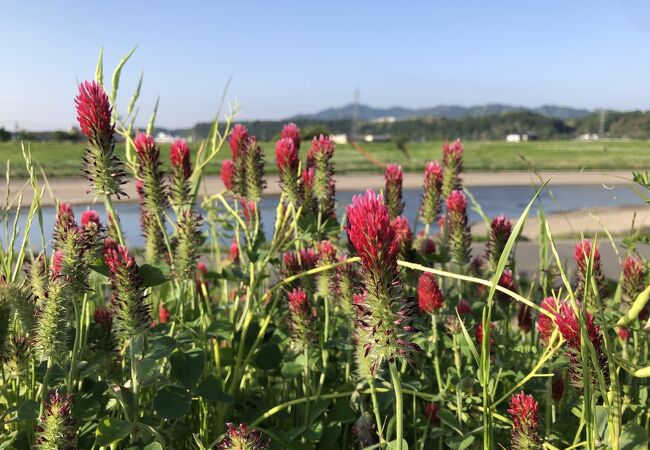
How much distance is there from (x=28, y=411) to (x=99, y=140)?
673mm

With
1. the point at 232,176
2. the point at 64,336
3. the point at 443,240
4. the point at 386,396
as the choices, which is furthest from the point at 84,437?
the point at 443,240

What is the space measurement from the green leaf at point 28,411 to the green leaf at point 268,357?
715mm

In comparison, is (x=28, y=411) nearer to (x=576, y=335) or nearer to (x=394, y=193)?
(x=576, y=335)

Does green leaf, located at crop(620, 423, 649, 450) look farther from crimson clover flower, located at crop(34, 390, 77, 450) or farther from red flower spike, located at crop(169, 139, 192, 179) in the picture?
red flower spike, located at crop(169, 139, 192, 179)

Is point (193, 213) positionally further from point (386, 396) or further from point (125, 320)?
point (386, 396)

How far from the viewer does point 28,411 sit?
1.32 m

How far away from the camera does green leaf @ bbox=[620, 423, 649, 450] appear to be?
1255 millimetres

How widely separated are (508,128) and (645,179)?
11906 cm

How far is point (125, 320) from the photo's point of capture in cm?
135

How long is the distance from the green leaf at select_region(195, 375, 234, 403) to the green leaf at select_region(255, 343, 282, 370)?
0.32m

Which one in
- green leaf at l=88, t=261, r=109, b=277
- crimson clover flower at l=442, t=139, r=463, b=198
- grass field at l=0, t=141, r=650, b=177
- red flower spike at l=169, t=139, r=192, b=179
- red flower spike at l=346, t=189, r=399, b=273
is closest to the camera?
red flower spike at l=346, t=189, r=399, b=273

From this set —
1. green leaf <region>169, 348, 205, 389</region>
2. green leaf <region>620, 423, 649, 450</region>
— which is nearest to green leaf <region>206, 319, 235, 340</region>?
green leaf <region>169, 348, 205, 389</region>

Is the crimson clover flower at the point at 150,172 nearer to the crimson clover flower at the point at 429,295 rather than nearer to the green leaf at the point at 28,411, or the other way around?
the green leaf at the point at 28,411

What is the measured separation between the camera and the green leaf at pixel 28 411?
1.30 m
